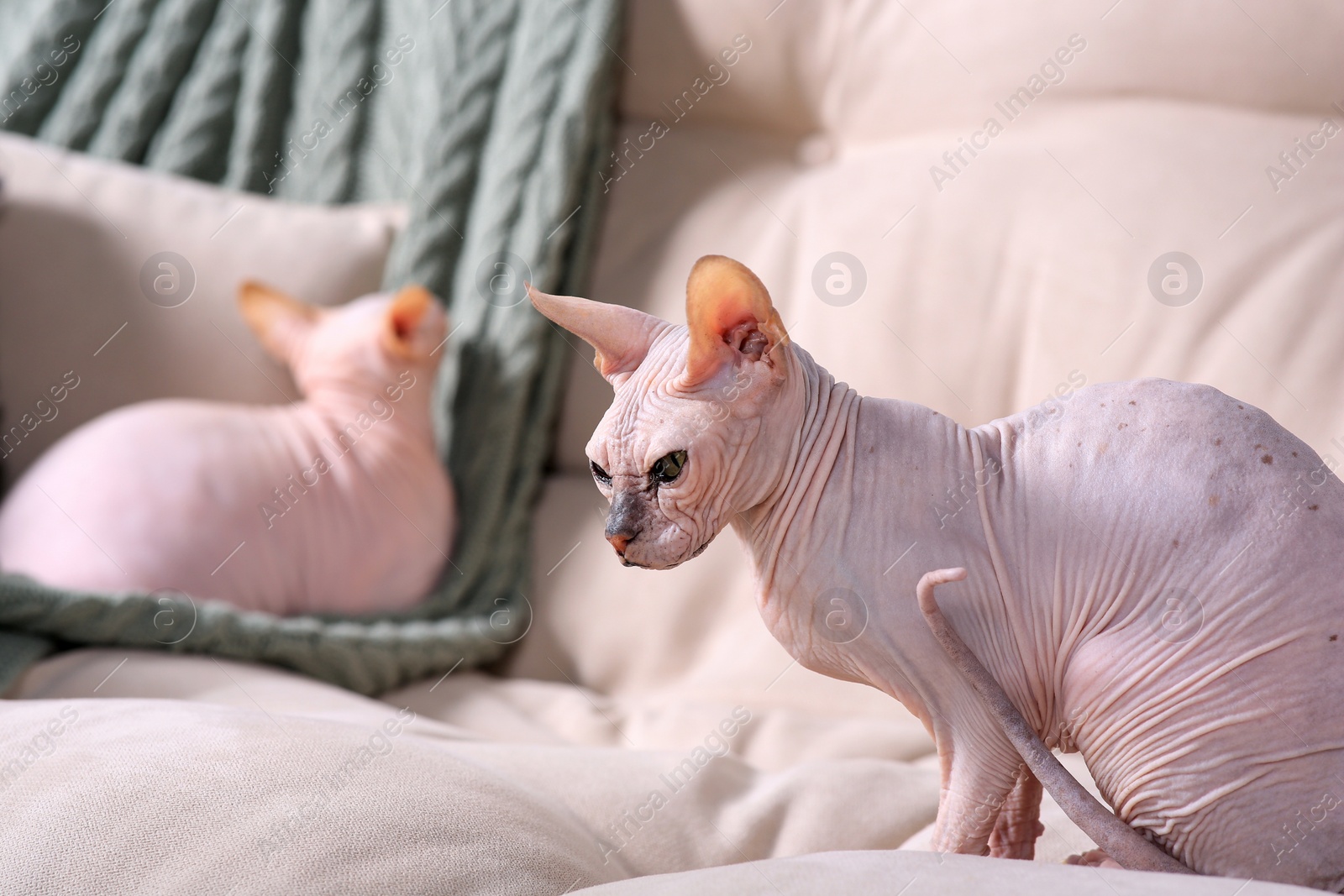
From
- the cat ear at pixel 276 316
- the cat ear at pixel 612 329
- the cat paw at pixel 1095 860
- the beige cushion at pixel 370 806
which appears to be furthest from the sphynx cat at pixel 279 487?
the cat paw at pixel 1095 860

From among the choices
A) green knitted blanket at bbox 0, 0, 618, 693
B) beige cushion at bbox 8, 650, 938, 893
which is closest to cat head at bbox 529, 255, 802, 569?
beige cushion at bbox 8, 650, 938, 893

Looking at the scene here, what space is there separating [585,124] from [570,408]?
1.29ft

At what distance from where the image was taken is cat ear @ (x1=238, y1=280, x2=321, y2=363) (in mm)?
1390

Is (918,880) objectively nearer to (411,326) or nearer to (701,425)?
(701,425)

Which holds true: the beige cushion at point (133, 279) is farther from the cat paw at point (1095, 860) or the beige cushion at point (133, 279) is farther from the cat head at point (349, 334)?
the cat paw at point (1095, 860)

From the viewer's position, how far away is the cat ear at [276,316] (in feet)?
4.56

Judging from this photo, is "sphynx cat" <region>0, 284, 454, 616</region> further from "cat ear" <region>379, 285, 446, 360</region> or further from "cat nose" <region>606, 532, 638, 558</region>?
"cat nose" <region>606, 532, 638, 558</region>

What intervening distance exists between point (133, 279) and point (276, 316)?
0.22 metres

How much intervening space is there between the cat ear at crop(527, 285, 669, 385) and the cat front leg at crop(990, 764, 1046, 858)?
323 mm

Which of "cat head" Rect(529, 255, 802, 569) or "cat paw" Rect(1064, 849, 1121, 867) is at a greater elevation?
"cat head" Rect(529, 255, 802, 569)

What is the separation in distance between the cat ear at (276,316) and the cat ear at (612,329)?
3.13 ft

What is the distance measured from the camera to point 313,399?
1.41 meters

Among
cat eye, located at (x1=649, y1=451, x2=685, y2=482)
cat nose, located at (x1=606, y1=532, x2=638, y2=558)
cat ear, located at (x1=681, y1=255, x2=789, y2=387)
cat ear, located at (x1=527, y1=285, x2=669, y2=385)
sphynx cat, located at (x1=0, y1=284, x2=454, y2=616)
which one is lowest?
sphynx cat, located at (x1=0, y1=284, x2=454, y2=616)

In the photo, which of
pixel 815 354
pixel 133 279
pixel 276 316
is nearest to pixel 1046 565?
pixel 815 354
